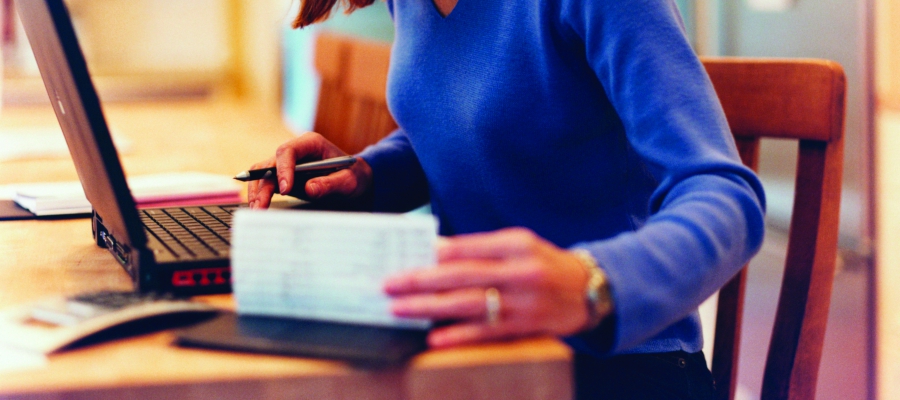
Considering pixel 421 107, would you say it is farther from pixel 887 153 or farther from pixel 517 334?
pixel 887 153

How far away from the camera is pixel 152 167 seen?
4.66 feet

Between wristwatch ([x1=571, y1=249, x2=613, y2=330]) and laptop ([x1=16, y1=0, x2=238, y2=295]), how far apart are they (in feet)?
0.91

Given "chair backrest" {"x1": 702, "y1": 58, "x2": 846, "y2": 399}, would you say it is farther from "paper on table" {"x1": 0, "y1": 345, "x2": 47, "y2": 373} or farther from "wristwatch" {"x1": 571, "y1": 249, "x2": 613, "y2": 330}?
"paper on table" {"x1": 0, "y1": 345, "x2": 47, "y2": 373}

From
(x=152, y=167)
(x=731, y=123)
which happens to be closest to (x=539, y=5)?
(x=731, y=123)

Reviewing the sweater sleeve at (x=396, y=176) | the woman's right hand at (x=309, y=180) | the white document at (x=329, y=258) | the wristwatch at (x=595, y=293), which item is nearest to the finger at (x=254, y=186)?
the woman's right hand at (x=309, y=180)

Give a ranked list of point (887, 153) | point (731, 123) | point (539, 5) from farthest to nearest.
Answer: point (887, 153), point (731, 123), point (539, 5)

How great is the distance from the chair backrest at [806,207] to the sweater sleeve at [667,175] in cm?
22

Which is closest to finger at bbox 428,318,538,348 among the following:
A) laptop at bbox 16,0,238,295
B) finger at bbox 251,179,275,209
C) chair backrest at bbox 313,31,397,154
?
laptop at bbox 16,0,238,295

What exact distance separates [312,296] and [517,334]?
122mm

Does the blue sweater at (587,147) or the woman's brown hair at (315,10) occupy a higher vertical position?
the woman's brown hair at (315,10)

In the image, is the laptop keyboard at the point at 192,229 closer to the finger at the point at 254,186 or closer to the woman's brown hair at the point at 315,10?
the finger at the point at 254,186

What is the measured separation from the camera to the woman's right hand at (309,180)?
0.84 meters

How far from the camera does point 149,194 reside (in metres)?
1.02

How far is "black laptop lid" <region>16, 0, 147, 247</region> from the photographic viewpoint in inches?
19.9
